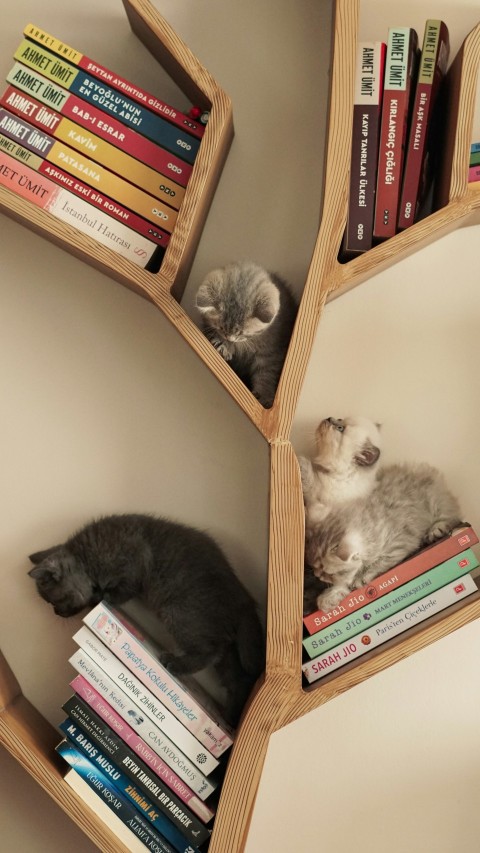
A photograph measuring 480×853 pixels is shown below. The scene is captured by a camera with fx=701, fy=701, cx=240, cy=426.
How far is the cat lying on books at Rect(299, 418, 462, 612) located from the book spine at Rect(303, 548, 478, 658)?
37mm

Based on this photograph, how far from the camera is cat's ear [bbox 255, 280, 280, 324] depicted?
102 cm

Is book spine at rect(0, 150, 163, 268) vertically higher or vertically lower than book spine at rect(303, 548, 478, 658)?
higher

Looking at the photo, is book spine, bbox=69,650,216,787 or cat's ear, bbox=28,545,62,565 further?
cat's ear, bbox=28,545,62,565

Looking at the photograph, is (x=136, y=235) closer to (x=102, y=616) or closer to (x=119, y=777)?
(x=102, y=616)

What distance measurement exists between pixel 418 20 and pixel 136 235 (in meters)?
0.60

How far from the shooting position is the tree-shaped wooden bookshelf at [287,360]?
1.00 meters

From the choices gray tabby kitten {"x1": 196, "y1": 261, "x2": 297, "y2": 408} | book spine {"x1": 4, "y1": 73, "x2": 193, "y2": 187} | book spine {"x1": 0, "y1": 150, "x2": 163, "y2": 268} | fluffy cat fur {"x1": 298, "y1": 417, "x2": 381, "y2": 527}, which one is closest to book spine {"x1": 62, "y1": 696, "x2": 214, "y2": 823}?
fluffy cat fur {"x1": 298, "y1": 417, "x2": 381, "y2": 527}

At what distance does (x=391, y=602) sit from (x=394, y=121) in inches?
28.3

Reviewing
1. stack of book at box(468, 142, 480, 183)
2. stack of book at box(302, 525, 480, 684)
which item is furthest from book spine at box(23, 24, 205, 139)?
stack of book at box(302, 525, 480, 684)

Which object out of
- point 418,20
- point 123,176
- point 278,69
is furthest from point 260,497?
point 418,20

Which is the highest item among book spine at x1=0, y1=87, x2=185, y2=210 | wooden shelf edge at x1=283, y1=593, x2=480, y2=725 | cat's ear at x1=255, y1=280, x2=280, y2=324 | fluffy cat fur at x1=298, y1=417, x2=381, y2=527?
book spine at x1=0, y1=87, x2=185, y2=210

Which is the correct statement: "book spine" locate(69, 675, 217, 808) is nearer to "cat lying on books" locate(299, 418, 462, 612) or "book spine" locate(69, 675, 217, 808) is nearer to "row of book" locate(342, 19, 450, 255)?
"cat lying on books" locate(299, 418, 462, 612)

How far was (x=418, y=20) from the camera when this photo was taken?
1.17 m

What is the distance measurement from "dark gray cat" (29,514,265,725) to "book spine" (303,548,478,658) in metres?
0.12
